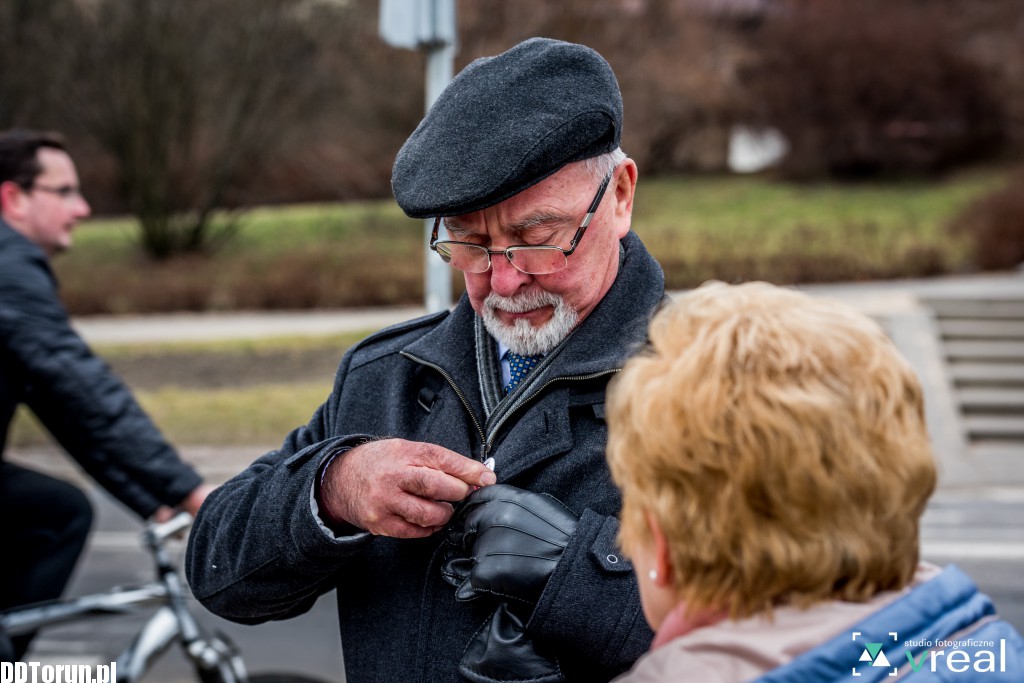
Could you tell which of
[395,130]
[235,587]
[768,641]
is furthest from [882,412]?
[395,130]

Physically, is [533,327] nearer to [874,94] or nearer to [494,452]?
[494,452]

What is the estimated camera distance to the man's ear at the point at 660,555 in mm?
1334

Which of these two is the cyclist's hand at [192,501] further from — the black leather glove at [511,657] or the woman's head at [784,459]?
the woman's head at [784,459]

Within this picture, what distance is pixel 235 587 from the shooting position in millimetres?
1943

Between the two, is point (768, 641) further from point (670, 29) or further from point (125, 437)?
point (670, 29)

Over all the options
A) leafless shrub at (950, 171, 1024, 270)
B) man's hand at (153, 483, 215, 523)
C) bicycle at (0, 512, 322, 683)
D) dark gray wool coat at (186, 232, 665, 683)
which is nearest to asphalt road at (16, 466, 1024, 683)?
bicycle at (0, 512, 322, 683)

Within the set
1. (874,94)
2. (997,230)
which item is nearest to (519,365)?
(997,230)

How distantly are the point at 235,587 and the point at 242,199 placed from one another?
20.4 m

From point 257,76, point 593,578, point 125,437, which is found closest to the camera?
point 593,578

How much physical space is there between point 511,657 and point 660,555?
1.33ft

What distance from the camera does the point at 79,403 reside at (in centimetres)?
323

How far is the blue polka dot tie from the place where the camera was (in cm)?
193

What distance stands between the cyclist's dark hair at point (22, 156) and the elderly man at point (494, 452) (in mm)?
2687
